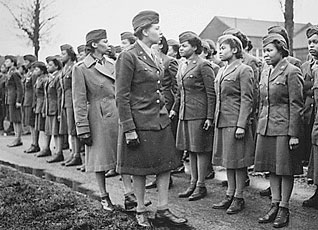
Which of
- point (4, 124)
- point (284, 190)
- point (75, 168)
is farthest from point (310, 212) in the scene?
point (4, 124)

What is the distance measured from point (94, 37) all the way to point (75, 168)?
369cm

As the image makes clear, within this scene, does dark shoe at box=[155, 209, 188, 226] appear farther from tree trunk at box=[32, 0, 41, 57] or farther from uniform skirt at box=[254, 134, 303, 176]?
tree trunk at box=[32, 0, 41, 57]

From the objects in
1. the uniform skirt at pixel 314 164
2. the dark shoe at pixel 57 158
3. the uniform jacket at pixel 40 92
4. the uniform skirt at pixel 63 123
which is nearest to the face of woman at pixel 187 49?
the uniform skirt at pixel 314 164

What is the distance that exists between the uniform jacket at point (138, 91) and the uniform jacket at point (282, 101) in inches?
46.8

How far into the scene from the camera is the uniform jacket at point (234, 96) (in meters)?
5.77

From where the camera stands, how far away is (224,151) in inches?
234

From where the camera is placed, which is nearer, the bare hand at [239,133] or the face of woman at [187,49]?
the bare hand at [239,133]

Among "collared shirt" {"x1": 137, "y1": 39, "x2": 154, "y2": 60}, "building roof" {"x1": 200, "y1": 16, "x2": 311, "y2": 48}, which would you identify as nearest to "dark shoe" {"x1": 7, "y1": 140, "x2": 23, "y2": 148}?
"collared shirt" {"x1": 137, "y1": 39, "x2": 154, "y2": 60}

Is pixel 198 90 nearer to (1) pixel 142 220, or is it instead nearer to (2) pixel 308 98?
(2) pixel 308 98

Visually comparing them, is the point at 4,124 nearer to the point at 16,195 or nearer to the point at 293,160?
the point at 16,195

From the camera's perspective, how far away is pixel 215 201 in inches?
254

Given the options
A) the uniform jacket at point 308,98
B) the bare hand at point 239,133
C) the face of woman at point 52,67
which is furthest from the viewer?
the face of woman at point 52,67

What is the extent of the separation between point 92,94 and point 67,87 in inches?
127

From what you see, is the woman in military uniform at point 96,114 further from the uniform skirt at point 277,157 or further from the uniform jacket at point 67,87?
the uniform jacket at point 67,87
